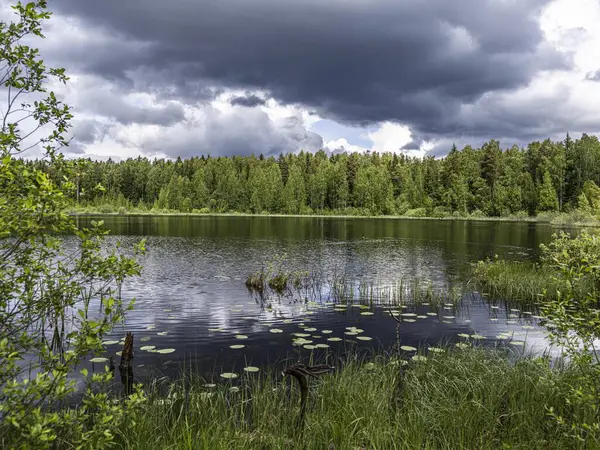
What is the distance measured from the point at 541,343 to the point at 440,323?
3.46 meters

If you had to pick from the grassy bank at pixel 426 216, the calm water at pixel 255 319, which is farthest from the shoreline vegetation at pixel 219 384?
the grassy bank at pixel 426 216

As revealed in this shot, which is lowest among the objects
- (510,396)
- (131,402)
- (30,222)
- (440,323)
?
(440,323)

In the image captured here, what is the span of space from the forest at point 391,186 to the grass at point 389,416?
119 m

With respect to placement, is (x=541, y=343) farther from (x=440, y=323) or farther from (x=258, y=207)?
(x=258, y=207)

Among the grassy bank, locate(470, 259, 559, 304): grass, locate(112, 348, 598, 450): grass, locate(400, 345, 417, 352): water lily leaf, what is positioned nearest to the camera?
locate(112, 348, 598, 450): grass

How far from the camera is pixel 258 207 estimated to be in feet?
448

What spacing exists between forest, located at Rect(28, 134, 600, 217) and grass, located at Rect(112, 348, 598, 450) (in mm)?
118696

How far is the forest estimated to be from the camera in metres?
117

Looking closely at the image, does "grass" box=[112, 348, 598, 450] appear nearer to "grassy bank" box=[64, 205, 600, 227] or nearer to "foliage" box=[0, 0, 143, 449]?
"foliage" box=[0, 0, 143, 449]

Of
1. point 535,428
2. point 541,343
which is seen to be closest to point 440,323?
point 541,343

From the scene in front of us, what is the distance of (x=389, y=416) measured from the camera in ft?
21.2

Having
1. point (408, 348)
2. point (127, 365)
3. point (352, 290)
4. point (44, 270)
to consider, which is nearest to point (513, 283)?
point (352, 290)

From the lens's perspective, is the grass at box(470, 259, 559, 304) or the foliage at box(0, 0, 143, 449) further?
the grass at box(470, 259, 559, 304)

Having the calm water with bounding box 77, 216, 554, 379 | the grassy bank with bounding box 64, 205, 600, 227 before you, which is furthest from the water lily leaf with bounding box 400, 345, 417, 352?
the grassy bank with bounding box 64, 205, 600, 227
